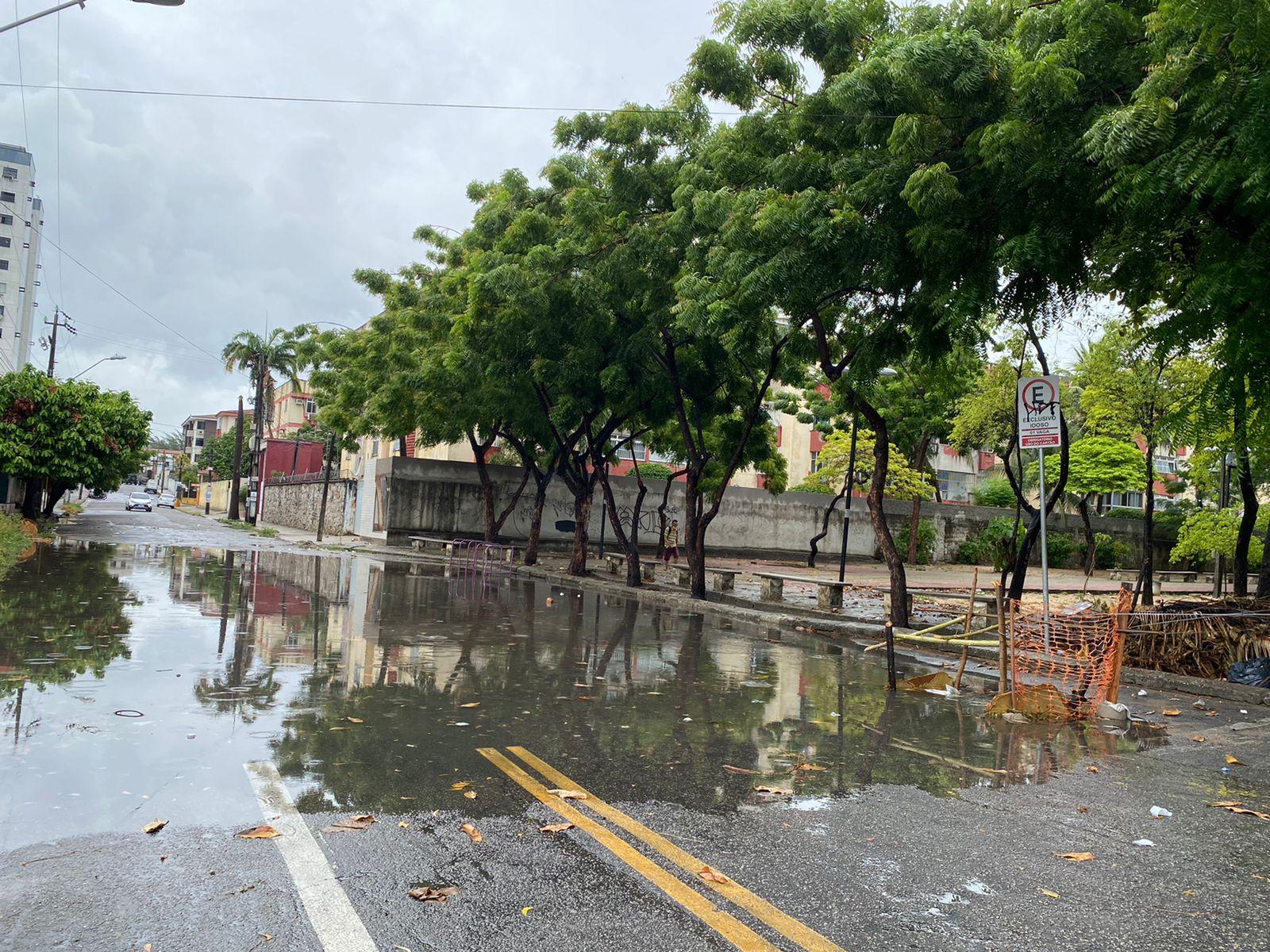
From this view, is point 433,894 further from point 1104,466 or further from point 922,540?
point 922,540

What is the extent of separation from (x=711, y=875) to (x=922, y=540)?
39359 millimetres

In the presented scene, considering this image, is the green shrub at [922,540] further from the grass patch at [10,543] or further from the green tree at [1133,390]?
the grass patch at [10,543]

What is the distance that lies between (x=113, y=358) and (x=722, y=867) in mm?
52309

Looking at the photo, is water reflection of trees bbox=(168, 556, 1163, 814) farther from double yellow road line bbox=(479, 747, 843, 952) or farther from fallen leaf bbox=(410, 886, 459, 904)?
fallen leaf bbox=(410, 886, 459, 904)

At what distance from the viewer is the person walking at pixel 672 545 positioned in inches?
1420

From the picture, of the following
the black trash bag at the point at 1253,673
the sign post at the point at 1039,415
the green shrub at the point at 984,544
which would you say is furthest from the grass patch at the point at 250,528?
the black trash bag at the point at 1253,673

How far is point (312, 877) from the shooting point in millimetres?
4289

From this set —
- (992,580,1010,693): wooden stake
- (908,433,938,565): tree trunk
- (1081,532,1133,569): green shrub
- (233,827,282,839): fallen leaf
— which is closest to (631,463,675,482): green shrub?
(908,433,938,565): tree trunk

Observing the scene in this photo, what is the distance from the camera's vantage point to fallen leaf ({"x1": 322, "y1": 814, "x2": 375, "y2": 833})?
4930mm

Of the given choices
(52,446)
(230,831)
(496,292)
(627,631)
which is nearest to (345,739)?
(230,831)

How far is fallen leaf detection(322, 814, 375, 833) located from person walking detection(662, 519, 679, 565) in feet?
99.5

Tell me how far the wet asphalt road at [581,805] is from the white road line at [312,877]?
0.11ft

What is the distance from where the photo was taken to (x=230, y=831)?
489 centimetres

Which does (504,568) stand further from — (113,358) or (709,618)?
(113,358)
